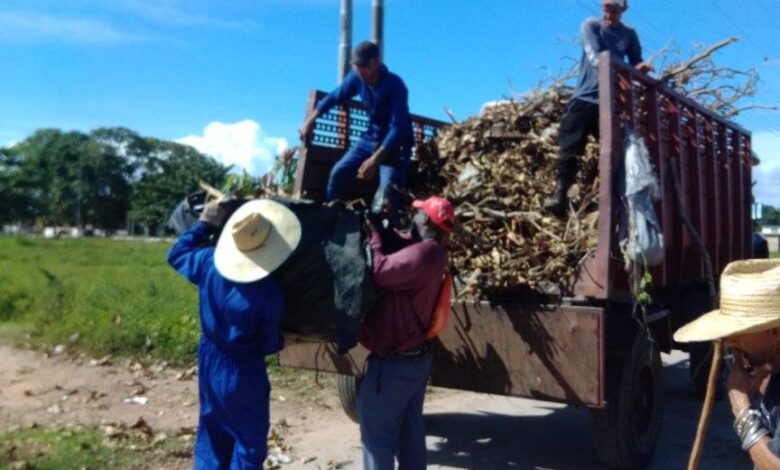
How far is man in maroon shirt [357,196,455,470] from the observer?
4160mm

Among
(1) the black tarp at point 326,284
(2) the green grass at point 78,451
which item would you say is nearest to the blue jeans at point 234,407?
(1) the black tarp at point 326,284

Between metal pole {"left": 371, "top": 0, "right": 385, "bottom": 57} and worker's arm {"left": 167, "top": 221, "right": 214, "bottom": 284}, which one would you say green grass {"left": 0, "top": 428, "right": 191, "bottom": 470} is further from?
metal pole {"left": 371, "top": 0, "right": 385, "bottom": 57}

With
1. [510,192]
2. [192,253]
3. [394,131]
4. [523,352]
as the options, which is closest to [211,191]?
[192,253]

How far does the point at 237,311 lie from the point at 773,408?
90.8 inches

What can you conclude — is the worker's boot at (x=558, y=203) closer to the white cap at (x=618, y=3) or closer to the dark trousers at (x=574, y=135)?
the dark trousers at (x=574, y=135)

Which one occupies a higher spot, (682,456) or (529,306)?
(529,306)

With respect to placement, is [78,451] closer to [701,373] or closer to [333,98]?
[333,98]

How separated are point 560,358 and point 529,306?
1.11 feet

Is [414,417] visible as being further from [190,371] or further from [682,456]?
[190,371]

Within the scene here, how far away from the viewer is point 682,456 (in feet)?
19.7

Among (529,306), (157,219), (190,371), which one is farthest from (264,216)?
(157,219)

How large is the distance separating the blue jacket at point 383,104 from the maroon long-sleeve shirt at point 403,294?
1.60 metres

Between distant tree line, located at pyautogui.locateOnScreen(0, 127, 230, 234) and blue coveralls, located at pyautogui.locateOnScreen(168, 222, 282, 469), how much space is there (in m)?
67.9

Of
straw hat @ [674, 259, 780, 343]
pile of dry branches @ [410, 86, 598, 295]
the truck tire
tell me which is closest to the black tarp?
pile of dry branches @ [410, 86, 598, 295]
